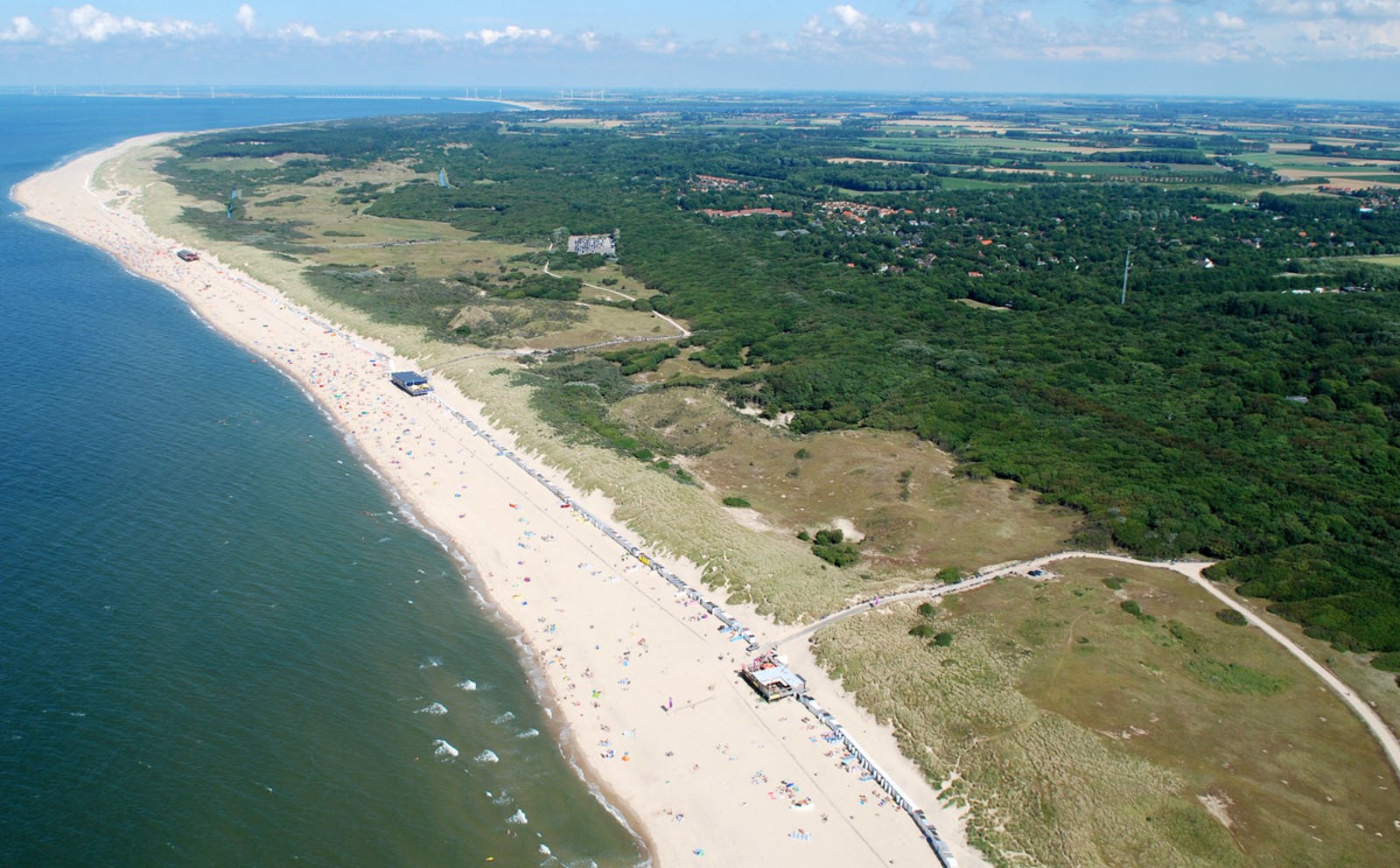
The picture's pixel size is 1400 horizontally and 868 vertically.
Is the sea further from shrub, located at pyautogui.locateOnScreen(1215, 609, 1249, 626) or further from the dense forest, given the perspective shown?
the dense forest

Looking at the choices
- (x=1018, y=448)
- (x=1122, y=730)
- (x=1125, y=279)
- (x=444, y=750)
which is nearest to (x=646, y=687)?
(x=444, y=750)

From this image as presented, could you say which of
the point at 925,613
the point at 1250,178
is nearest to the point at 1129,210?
the point at 1250,178

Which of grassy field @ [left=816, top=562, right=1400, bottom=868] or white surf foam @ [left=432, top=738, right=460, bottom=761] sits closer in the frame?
grassy field @ [left=816, top=562, right=1400, bottom=868]

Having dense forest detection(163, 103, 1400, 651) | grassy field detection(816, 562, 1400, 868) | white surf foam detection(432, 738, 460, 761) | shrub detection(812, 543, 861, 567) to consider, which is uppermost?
dense forest detection(163, 103, 1400, 651)

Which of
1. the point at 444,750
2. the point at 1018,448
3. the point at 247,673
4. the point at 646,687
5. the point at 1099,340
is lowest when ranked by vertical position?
the point at 444,750

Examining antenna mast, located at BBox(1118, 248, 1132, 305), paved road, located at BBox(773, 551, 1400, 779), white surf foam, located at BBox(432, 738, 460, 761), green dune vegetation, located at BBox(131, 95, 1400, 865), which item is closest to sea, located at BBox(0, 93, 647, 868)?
white surf foam, located at BBox(432, 738, 460, 761)

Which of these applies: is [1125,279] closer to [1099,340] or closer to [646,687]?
[1099,340]

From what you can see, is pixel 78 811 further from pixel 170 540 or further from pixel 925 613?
pixel 925 613

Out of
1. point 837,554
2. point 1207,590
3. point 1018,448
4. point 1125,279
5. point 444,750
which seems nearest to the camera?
point 444,750
